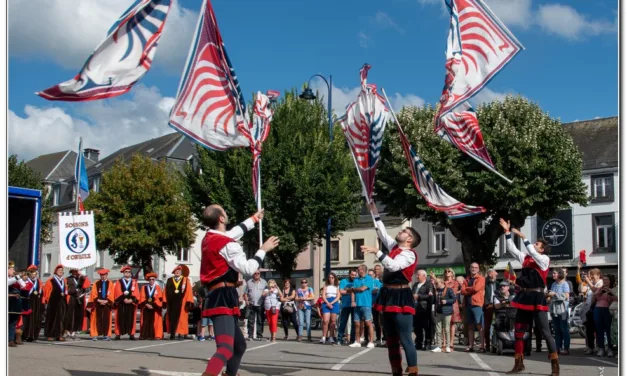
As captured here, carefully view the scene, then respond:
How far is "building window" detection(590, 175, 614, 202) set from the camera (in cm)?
4350

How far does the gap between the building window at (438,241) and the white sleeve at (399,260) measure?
40436 mm

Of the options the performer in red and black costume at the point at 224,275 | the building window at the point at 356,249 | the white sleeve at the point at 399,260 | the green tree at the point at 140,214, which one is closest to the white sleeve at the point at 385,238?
the white sleeve at the point at 399,260

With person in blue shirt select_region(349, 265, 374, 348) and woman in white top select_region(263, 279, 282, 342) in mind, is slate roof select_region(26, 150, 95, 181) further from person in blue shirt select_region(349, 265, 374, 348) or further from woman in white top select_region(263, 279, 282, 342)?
person in blue shirt select_region(349, 265, 374, 348)

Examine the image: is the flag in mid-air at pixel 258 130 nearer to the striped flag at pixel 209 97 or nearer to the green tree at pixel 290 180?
the striped flag at pixel 209 97

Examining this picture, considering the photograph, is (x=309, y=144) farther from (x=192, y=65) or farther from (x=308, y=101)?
(x=192, y=65)

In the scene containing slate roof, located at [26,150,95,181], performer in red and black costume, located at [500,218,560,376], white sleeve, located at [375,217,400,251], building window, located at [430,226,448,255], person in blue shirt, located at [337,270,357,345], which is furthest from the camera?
slate roof, located at [26,150,95,181]

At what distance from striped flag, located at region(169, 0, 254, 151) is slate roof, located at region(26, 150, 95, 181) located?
62.8m

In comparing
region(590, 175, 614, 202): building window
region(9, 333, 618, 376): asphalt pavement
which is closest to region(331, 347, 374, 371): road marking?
region(9, 333, 618, 376): asphalt pavement

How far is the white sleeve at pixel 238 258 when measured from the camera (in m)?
7.92

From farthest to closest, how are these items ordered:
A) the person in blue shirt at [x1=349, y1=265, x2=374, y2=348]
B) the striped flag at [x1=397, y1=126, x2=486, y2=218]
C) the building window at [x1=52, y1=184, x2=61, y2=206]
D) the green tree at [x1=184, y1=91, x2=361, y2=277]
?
the building window at [x1=52, y1=184, x2=61, y2=206], the green tree at [x1=184, y1=91, x2=361, y2=277], the person in blue shirt at [x1=349, y1=265, x2=374, y2=348], the striped flag at [x1=397, y1=126, x2=486, y2=218]

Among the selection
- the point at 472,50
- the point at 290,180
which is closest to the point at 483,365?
the point at 472,50

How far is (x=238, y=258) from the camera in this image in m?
8.02

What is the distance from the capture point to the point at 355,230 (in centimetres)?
5175

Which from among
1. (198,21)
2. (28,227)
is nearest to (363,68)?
(198,21)
